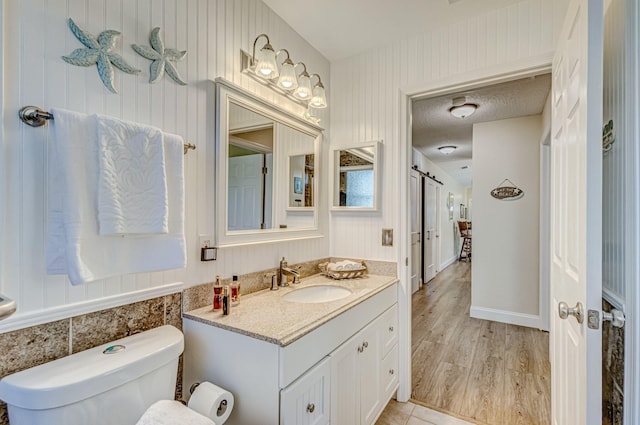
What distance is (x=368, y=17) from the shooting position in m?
1.87

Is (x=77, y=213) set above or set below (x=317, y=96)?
below

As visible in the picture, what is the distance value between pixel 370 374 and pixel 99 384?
129cm

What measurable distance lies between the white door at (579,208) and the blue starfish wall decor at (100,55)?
1575 millimetres

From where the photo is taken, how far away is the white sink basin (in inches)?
71.5

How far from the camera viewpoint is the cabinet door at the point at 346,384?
1376mm

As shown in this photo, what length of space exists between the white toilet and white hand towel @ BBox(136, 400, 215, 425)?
0.24 ft

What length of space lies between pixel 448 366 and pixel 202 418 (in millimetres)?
2221

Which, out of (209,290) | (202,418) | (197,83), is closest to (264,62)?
(197,83)

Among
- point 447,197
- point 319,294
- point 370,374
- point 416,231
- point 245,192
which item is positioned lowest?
point 370,374

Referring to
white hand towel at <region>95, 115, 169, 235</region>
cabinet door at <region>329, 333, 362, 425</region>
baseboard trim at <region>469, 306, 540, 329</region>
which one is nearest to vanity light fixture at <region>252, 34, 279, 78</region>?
white hand towel at <region>95, 115, 169, 235</region>

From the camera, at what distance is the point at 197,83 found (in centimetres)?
142

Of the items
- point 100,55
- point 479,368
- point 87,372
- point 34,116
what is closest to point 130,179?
point 34,116

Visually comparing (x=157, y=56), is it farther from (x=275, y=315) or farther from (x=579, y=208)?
(x=579, y=208)

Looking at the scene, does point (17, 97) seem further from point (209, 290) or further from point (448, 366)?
point (448, 366)
